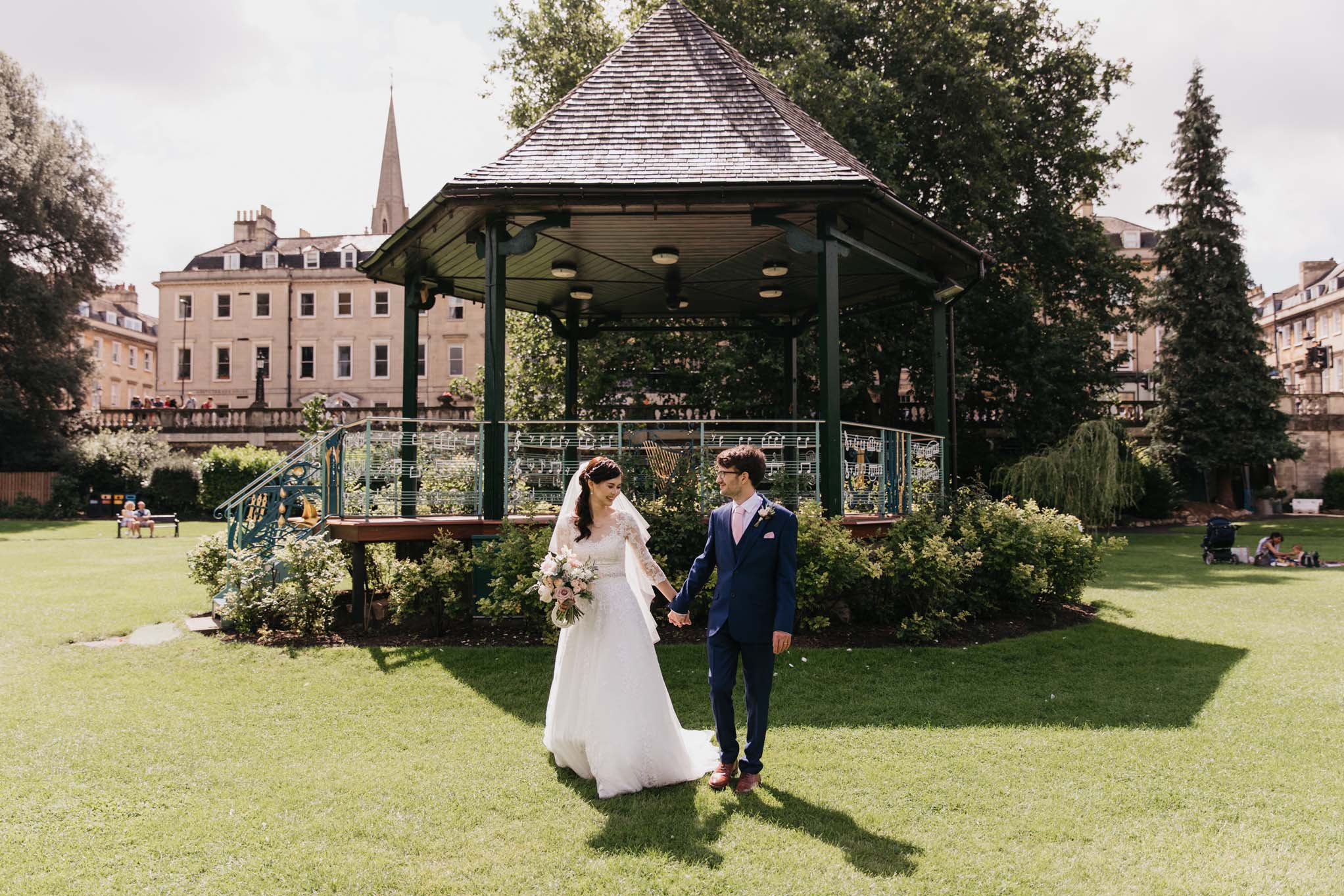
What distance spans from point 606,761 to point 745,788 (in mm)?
902

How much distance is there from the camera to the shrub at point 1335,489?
42.5m

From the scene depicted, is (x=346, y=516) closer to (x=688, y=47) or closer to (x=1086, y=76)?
(x=688, y=47)

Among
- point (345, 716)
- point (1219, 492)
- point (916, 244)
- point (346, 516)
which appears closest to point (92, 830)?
point (345, 716)

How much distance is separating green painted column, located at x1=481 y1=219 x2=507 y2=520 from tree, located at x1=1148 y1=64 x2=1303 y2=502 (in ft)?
113

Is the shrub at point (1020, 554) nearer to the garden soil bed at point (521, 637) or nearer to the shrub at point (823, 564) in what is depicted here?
the garden soil bed at point (521, 637)

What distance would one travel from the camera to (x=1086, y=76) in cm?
2862

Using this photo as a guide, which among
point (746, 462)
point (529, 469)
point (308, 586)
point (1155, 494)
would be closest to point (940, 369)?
point (529, 469)

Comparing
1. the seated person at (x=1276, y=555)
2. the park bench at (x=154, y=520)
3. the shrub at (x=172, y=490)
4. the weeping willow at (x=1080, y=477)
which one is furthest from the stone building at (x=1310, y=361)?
the shrub at (x=172, y=490)

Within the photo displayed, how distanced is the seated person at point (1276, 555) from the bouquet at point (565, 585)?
19.7 metres

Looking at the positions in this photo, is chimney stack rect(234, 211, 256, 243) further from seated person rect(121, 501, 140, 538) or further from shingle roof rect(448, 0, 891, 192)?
shingle roof rect(448, 0, 891, 192)

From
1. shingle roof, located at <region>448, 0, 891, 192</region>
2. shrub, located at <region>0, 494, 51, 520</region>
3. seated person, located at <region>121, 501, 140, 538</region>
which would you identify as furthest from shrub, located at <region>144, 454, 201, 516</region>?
shingle roof, located at <region>448, 0, 891, 192</region>

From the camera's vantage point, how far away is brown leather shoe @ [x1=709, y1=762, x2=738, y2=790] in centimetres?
586

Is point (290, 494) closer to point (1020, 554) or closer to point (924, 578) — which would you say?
point (924, 578)

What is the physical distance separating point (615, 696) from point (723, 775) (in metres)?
0.87
